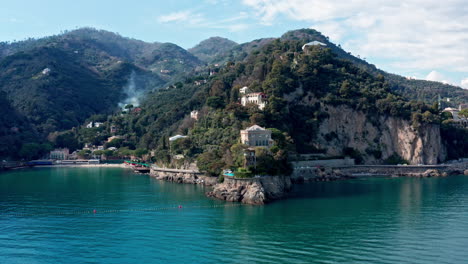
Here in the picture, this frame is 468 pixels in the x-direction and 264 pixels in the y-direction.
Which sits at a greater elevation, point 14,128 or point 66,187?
point 14,128

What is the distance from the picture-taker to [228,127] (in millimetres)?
65562

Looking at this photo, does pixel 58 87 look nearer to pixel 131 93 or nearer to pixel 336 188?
pixel 131 93

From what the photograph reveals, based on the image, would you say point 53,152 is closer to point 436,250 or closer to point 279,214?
point 279,214

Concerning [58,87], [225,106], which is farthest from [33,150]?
[225,106]

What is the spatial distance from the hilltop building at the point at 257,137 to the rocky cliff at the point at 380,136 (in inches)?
794

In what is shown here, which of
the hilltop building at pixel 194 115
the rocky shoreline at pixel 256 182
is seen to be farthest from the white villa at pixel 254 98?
the rocky shoreline at pixel 256 182

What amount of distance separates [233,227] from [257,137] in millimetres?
22952

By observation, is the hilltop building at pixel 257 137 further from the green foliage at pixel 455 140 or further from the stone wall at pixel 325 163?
the green foliage at pixel 455 140

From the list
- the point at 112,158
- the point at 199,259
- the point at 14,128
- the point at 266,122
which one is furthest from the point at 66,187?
the point at 14,128

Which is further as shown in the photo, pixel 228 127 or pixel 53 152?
pixel 53 152

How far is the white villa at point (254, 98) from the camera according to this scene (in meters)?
70.7

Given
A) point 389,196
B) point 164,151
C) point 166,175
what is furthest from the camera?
point 164,151

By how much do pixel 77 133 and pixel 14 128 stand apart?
1532cm

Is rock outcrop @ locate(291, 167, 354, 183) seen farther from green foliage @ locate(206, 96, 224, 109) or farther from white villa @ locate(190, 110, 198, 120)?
white villa @ locate(190, 110, 198, 120)
